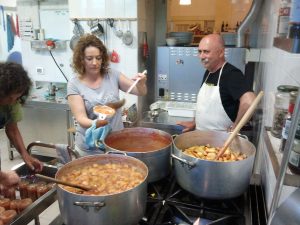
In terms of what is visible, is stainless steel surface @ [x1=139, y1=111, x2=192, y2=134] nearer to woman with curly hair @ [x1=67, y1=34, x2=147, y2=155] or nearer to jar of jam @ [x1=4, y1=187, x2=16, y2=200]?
woman with curly hair @ [x1=67, y1=34, x2=147, y2=155]

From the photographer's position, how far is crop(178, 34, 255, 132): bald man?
1.69m

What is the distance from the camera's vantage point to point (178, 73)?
267cm

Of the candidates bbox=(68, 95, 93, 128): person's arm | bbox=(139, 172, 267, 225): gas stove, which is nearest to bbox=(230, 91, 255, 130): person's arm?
bbox=(139, 172, 267, 225): gas stove

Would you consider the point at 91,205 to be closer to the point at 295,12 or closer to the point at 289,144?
the point at 289,144

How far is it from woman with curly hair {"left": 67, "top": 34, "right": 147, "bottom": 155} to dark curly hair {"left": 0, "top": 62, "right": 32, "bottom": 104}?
359mm

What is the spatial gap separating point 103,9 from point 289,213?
8.27ft

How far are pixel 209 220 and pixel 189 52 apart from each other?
1955 mm

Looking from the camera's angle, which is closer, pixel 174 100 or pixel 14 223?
pixel 14 223

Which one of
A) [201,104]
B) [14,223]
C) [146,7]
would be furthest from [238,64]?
[14,223]

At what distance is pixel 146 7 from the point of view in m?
2.80

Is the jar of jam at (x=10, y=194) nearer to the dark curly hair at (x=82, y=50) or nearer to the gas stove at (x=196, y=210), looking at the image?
the gas stove at (x=196, y=210)

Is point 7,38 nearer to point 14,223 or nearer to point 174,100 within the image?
point 174,100

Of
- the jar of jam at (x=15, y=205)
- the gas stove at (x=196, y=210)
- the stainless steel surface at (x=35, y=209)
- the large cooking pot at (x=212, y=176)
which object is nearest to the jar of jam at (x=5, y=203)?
the jar of jam at (x=15, y=205)

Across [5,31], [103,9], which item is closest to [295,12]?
[103,9]
